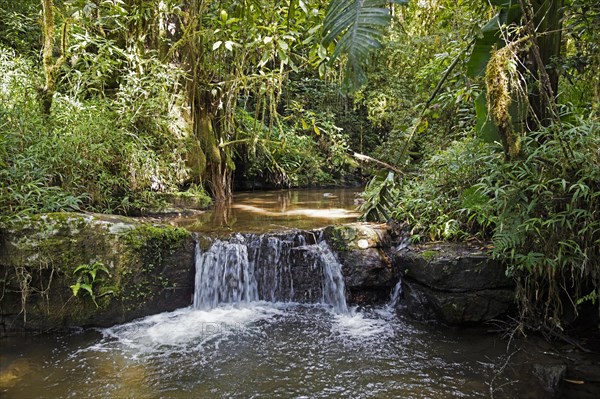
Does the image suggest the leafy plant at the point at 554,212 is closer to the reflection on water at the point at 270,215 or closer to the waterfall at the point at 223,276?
the waterfall at the point at 223,276

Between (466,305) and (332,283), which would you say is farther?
(332,283)

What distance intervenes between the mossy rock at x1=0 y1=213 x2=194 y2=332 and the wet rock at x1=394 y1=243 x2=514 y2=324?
10.1ft

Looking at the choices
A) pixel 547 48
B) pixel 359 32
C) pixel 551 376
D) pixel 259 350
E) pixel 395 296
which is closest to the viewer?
pixel 359 32

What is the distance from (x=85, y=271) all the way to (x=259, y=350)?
7.35 ft

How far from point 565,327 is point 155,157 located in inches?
268

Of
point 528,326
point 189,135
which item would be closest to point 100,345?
point 528,326

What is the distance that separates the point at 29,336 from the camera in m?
4.34

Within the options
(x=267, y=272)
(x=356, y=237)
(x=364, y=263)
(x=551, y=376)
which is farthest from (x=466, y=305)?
(x=267, y=272)

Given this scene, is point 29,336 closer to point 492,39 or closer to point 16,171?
point 16,171

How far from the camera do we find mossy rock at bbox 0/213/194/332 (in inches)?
173

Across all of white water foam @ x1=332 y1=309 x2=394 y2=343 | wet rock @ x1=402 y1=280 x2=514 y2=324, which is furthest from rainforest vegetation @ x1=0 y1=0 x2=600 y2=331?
white water foam @ x1=332 y1=309 x2=394 y2=343

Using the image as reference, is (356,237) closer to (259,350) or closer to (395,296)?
(395,296)

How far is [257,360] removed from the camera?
3938 mm

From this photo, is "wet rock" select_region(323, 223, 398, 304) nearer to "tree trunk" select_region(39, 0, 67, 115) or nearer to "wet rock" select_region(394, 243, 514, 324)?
"wet rock" select_region(394, 243, 514, 324)
